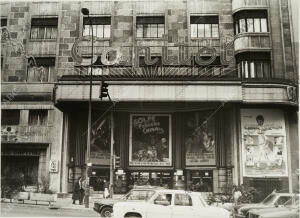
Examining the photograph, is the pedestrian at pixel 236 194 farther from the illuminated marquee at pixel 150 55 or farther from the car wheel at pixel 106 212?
A: the illuminated marquee at pixel 150 55

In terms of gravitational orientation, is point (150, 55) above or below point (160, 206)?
above

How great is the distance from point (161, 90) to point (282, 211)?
9942mm

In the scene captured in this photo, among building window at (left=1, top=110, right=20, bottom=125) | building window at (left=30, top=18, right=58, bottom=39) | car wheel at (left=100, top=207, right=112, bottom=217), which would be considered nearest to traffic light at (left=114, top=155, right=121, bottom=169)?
building window at (left=1, top=110, right=20, bottom=125)

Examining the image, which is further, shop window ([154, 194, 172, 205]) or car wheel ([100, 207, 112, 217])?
car wheel ([100, 207, 112, 217])

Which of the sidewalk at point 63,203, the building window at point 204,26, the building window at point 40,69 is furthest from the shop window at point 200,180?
the building window at point 40,69

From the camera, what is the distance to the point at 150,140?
798 inches

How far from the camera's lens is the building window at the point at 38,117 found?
21.5 m

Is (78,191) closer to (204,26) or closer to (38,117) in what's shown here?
(38,117)

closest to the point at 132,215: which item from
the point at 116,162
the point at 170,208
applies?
the point at 170,208

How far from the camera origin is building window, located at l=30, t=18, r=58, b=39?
73.4 ft

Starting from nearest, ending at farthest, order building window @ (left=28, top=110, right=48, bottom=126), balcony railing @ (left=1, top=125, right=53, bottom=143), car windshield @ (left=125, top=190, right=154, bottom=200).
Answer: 1. car windshield @ (left=125, top=190, right=154, bottom=200)
2. balcony railing @ (left=1, top=125, right=53, bottom=143)
3. building window @ (left=28, top=110, right=48, bottom=126)

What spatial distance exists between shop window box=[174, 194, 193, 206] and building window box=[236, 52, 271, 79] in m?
10.9

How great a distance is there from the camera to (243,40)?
21.7 m

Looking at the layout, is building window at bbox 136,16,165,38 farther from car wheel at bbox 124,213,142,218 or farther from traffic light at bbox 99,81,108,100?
car wheel at bbox 124,213,142,218
